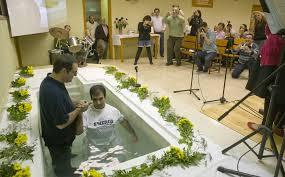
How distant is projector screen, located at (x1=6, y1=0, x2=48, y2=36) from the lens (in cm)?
573

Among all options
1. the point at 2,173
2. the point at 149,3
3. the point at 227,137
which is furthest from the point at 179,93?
the point at 149,3

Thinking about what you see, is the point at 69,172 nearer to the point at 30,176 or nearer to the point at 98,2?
the point at 30,176

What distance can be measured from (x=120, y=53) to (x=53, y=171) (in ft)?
19.0

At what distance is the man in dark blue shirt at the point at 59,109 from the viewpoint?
2.17 metres

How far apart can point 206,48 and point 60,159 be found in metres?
4.96

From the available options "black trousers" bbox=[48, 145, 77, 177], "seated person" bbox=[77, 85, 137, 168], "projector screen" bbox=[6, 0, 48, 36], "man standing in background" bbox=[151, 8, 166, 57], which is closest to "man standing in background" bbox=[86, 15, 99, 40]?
"projector screen" bbox=[6, 0, 48, 36]

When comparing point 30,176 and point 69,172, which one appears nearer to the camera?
point 30,176

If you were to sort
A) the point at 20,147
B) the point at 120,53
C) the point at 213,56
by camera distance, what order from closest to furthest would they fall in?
the point at 20,147 → the point at 213,56 → the point at 120,53

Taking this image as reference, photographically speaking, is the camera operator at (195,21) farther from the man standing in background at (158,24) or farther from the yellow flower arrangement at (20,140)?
the yellow flower arrangement at (20,140)

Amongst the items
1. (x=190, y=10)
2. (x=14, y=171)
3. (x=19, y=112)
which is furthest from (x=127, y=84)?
(x=190, y=10)

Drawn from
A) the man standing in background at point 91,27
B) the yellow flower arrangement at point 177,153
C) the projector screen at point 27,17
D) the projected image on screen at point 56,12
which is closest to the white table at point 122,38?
the man standing in background at point 91,27

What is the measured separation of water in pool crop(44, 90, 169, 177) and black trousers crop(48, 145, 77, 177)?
2.8 inches

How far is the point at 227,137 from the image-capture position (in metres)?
3.02

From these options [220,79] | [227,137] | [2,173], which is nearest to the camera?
[2,173]
